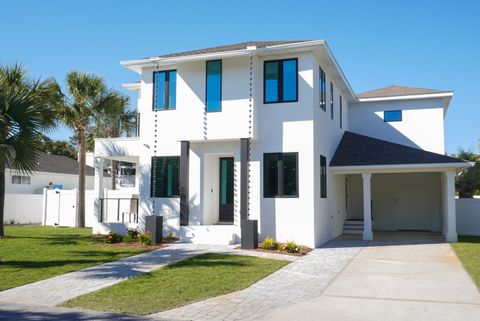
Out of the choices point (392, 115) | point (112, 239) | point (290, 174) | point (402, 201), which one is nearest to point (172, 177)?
point (112, 239)

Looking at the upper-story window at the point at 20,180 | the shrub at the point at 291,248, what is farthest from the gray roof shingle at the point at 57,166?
the shrub at the point at 291,248

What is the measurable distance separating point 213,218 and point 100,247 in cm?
414

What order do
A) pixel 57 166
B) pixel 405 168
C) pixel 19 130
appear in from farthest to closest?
pixel 57 166, pixel 405 168, pixel 19 130

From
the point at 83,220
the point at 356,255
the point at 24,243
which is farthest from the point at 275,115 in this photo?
the point at 83,220

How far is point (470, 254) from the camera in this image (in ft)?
43.8

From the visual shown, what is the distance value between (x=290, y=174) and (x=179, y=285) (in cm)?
720

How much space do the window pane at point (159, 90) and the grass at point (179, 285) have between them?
22.8 ft

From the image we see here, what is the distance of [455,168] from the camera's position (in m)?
16.4

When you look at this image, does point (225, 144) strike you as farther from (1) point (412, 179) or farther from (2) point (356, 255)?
(1) point (412, 179)

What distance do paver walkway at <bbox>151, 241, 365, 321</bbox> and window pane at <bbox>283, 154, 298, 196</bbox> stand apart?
2781mm

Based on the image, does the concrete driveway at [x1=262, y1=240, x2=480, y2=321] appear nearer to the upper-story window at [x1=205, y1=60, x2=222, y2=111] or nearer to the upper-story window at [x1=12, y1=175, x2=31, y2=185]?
the upper-story window at [x1=205, y1=60, x2=222, y2=111]

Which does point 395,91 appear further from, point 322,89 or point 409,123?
point 322,89

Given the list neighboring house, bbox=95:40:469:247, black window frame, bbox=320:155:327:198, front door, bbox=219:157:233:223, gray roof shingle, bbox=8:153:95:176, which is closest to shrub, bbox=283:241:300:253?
neighboring house, bbox=95:40:469:247

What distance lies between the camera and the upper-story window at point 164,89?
665 inches
